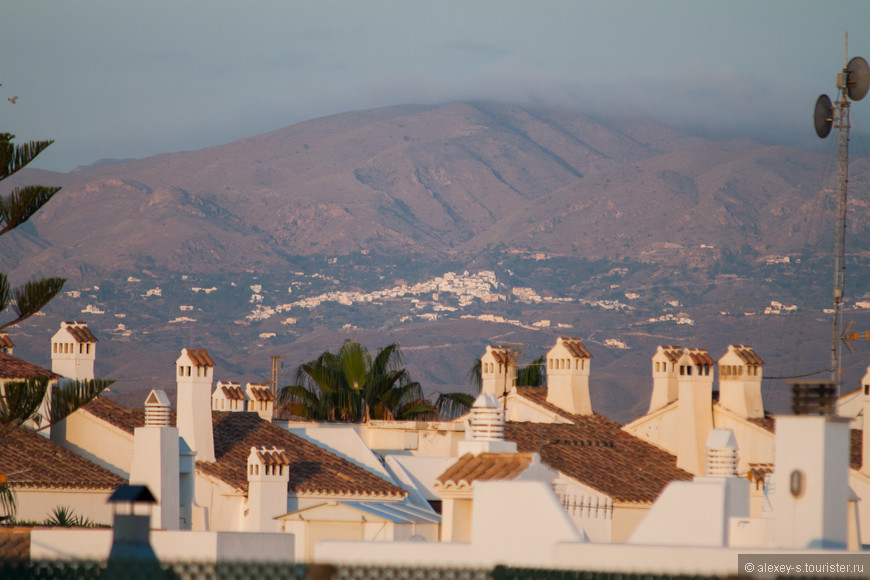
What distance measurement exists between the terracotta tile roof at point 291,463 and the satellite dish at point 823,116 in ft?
41.2

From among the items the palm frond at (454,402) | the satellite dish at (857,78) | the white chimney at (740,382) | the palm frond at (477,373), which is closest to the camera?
the satellite dish at (857,78)

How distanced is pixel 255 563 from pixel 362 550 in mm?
1828

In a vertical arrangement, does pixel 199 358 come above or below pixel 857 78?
below

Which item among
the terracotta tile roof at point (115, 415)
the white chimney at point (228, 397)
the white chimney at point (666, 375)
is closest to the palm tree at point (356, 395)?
the white chimney at point (228, 397)

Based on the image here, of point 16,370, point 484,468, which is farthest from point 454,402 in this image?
point 484,468

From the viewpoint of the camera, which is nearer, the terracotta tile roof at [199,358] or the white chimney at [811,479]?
the white chimney at [811,479]

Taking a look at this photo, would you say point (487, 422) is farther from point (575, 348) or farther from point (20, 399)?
point (575, 348)

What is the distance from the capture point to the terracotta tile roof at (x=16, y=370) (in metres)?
31.0

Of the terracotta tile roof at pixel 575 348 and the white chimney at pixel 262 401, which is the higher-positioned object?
the terracotta tile roof at pixel 575 348

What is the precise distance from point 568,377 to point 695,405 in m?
4.07

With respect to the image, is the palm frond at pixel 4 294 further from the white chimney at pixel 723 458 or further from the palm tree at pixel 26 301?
the white chimney at pixel 723 458

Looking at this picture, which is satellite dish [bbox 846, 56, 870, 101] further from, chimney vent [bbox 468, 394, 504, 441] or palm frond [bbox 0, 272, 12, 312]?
palm frond [bbox 0, 272, 12, 312]

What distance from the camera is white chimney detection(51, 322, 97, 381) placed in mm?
33625

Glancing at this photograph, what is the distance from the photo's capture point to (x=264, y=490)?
30219mm
